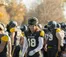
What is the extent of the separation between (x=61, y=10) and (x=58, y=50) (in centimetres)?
5033

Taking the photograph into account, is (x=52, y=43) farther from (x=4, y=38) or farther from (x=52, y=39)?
(x=4, y=38)

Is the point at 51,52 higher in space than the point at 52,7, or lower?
lower

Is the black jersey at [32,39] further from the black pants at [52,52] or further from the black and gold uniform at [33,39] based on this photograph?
the black pants at [52,52]

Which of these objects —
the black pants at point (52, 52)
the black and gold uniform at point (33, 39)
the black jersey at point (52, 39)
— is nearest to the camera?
the black and gold uniform at point (33, 39)

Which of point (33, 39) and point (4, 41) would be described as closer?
point (4, 41)

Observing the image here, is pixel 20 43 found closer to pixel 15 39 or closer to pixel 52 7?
pixel 15 39

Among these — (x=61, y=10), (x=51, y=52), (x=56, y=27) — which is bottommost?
(x=51, y=52)

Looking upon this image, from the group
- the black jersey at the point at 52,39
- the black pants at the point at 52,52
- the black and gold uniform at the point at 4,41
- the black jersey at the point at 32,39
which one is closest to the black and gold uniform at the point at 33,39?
the black jersey at the point at 32,39

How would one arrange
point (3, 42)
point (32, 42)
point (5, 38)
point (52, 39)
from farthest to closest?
point (52, 39) < point (32, 42) < point (3, 42) < point (5, 38)

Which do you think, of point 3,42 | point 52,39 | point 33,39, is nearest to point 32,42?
point 33,39

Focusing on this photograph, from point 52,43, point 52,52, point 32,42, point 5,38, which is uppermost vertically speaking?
point 5,38

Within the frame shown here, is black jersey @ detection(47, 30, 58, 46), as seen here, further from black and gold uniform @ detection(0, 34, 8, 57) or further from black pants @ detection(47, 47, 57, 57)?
black and gold uniform @ detection(0, 34, 8, 57)

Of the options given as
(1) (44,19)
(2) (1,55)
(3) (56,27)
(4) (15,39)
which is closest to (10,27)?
(4) (15,39)

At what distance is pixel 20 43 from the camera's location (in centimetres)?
1233
